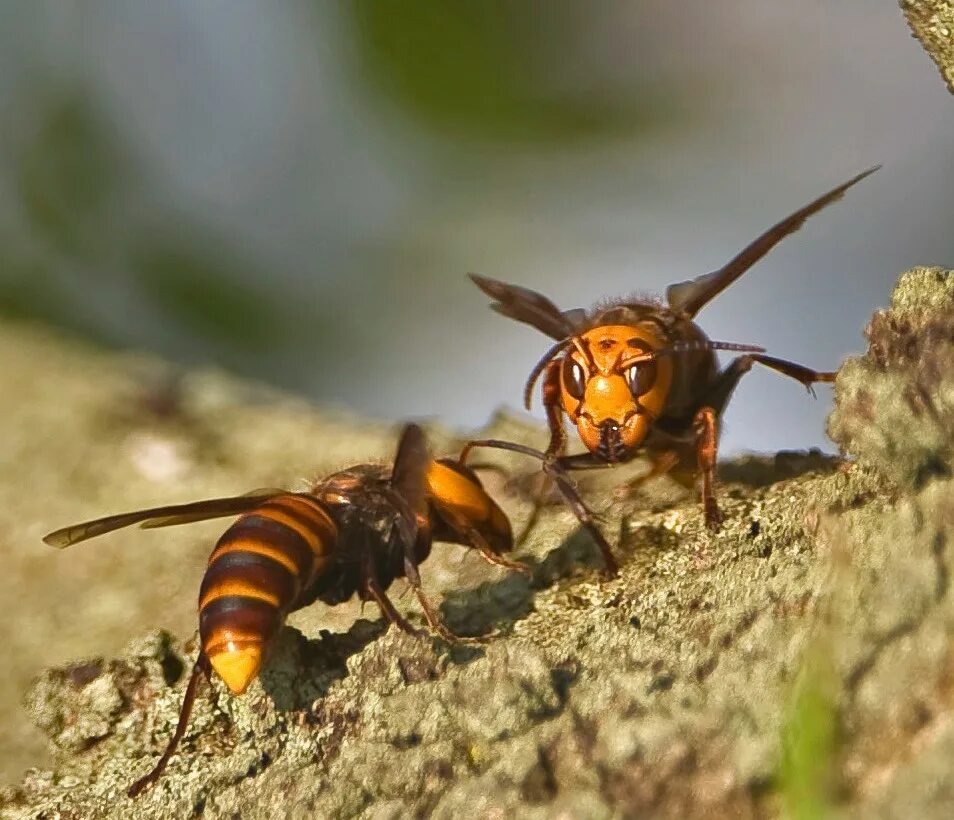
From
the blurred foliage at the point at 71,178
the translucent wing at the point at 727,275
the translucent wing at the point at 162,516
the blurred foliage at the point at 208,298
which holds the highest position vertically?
the blurred foliage at the point at 71,178

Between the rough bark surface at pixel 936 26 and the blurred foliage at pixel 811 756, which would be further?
the rough bark surface at pixel 936 26

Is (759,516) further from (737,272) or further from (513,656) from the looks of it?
(737,272)

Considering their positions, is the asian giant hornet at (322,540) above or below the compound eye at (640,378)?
below

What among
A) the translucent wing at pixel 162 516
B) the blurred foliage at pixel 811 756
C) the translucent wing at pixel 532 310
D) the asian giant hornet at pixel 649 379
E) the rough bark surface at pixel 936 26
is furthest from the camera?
the translucent wing at pixel 532 310

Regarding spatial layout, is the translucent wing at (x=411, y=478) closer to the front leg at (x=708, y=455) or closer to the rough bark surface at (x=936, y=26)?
the front leg at (x=708, y=455)

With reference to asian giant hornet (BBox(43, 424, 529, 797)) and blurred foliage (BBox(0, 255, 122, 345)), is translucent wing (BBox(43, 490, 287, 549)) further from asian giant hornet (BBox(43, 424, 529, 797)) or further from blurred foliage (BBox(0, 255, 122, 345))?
blurred foliage (BBox(0, 255, 122, 345))

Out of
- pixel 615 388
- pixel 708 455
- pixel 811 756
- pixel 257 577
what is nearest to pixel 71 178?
pixel 615 388

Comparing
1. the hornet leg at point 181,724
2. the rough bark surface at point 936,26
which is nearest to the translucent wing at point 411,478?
the hornet leg at point 181,724
